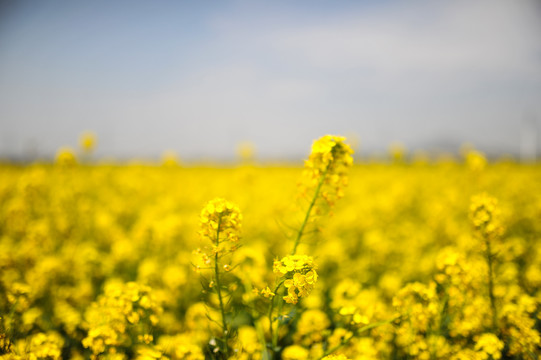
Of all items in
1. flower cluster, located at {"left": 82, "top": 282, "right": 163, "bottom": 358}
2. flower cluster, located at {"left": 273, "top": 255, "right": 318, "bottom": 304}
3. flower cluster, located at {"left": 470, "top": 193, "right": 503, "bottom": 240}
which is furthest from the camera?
flower cluster, located at {"left": 470, "top": 193, "right": 503, "bottom": 240}

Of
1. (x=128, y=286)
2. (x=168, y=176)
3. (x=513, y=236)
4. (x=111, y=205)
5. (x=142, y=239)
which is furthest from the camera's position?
(x=168, y=176)

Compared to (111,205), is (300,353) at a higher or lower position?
lower

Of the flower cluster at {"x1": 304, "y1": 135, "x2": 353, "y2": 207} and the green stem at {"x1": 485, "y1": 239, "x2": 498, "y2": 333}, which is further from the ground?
the flower cluster at {"x1": 304, "y1": 135, "x2": 353, "y2": 207}

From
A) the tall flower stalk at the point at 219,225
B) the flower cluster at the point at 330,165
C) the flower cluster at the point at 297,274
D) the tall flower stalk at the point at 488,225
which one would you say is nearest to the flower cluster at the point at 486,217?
the tall flower stalk at the point at 488,225

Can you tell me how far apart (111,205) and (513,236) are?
6787 mm

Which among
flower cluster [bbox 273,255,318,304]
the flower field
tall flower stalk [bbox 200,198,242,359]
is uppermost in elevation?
tall flower stalk [bbox 200,198,242,359]

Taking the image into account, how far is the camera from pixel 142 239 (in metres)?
3.97

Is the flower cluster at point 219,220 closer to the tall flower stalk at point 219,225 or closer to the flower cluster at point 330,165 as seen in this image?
the tall flower stalk at point 219,225

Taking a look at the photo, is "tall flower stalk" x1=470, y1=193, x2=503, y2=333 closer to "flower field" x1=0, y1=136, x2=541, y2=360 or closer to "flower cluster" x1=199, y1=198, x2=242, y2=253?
"flower field" x1=0, y1=136, x2=541, y2=360

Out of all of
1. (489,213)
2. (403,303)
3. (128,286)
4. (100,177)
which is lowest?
(403,303)

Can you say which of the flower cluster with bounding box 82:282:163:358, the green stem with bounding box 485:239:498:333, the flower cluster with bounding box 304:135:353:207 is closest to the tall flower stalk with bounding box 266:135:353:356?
the flower cluster with bounding box 304:135:353:207

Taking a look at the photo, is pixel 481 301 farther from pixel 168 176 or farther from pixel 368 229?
pixel 168 176

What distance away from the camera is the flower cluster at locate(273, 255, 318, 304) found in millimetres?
1227

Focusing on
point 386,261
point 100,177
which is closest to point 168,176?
point 100,177
